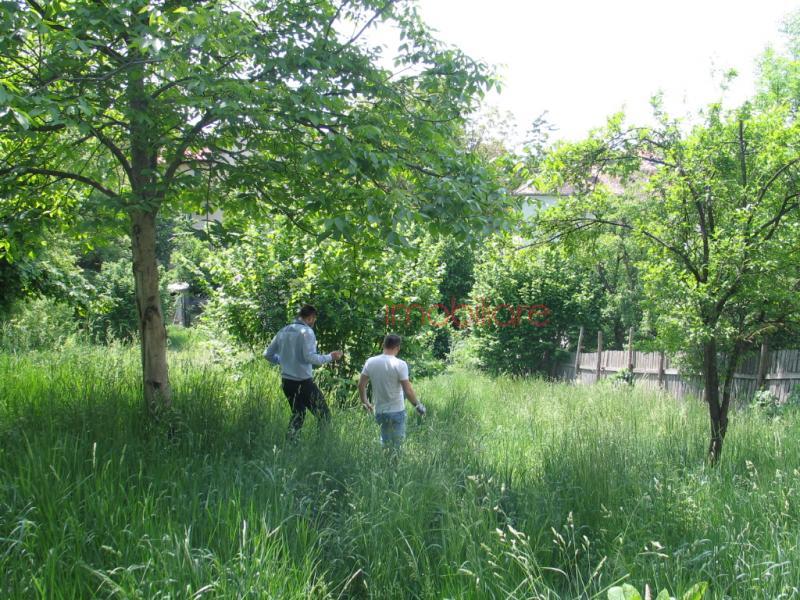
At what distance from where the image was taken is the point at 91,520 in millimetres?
3893

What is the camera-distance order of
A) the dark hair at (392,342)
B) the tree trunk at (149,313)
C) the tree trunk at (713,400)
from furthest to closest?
the dark hair at (392,342), the tree trunk at (713,400), the tree trunk at (149,313)

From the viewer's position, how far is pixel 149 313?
6520 millimetres

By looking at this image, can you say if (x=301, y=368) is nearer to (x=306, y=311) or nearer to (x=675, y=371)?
(x=306, y=311)

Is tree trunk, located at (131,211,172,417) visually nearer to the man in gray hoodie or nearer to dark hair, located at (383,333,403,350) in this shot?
the man in gray hoodie

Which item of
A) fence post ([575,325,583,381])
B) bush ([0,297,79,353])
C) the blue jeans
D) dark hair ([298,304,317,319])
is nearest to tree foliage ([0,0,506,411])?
dark hair ([298,304,317,319])

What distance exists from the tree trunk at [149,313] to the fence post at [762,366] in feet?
32.2

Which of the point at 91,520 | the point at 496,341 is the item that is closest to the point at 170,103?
the point at 91,520

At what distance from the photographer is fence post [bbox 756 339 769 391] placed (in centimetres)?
1162

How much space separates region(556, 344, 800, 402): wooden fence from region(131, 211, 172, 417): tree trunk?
30.6ft

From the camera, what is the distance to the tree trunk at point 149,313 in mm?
6457

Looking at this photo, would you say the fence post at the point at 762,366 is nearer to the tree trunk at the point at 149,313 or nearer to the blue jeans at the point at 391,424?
the blue jeans at the point at 391,424

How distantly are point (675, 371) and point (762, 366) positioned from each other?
2.49 m

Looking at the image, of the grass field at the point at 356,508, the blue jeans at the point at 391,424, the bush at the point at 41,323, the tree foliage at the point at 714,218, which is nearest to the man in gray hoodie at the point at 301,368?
the grass field at the point at 356,508

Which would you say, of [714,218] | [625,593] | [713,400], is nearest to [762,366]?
[713,400]
